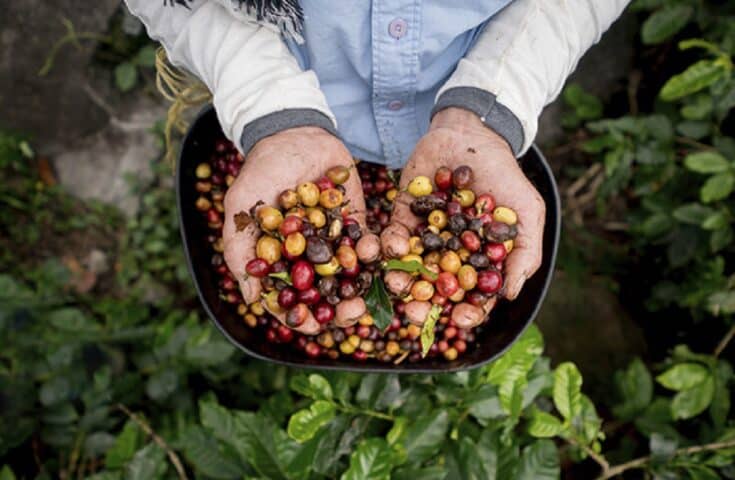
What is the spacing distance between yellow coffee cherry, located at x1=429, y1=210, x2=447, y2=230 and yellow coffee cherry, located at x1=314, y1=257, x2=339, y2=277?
0.24 metres

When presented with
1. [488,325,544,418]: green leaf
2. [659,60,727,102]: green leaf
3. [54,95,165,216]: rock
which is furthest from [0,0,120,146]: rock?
[659,60,727,102]: green leaf

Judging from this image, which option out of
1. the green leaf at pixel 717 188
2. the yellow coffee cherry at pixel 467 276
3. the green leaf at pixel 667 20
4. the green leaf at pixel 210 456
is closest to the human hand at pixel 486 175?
the yellow coffee cherry at pixel 467 276

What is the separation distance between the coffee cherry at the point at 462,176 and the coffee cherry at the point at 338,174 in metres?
0.25

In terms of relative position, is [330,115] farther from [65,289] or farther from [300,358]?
[65,289]

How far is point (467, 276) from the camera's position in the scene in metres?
1.45

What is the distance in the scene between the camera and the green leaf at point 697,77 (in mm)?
2148

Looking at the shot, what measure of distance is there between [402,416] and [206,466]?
1.85 feet

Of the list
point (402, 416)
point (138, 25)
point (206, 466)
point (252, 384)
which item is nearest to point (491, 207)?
point (402, 416)

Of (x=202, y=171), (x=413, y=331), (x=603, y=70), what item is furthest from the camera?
(x=603, y=70)

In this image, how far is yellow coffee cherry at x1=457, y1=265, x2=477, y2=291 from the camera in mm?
1455

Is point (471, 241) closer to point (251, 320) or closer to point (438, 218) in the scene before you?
point (438, 218)

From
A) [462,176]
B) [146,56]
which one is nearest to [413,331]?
[462,176]

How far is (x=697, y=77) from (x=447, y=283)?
1318mm

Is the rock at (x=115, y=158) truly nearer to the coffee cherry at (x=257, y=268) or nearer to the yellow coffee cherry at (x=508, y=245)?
the coffee cherry at (x=257, y=268)
